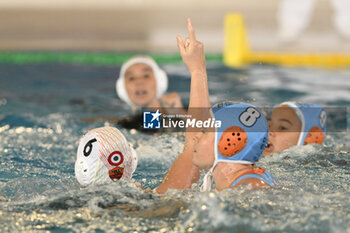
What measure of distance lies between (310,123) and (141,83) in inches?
74.4

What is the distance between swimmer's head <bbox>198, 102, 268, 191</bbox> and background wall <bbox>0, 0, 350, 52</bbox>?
242 inches

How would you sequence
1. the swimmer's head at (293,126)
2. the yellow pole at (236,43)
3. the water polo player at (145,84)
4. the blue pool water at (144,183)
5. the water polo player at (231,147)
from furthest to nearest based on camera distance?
the yellow pole at (236,43), the water polo player at (145,84), the swimmer's head at (293,126), the water polo player at (231,147), the blue pool water at (144,183)

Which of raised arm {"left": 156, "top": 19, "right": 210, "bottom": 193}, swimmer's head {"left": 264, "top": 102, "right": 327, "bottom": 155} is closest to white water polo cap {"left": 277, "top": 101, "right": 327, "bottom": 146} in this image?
swimmer's head {"left": 264, "top": 102, "right": 327, "bottom": 155}

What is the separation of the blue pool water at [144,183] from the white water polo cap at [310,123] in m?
0.06

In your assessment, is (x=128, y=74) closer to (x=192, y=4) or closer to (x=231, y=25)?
(x=231, y=25)

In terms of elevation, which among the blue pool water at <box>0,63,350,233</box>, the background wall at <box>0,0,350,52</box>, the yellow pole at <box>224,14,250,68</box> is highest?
the background wall at <box>0,0,350,52</box>

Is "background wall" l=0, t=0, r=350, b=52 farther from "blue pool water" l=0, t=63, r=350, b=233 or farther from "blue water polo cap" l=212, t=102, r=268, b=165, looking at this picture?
"blue water polo cap" l=212, t=102, r=268, b=165

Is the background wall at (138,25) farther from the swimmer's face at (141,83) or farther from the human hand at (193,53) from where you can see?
the human hand at (193,53)

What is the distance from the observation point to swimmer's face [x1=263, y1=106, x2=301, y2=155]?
334cm

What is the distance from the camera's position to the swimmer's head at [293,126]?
333 cm

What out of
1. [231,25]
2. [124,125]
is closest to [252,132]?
[124,125]

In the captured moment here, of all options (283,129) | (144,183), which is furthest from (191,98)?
(283,129)

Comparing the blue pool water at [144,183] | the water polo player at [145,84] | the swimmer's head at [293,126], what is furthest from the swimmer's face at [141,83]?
the swimmer's head at [293,126]

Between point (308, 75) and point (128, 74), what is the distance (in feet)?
10.00
